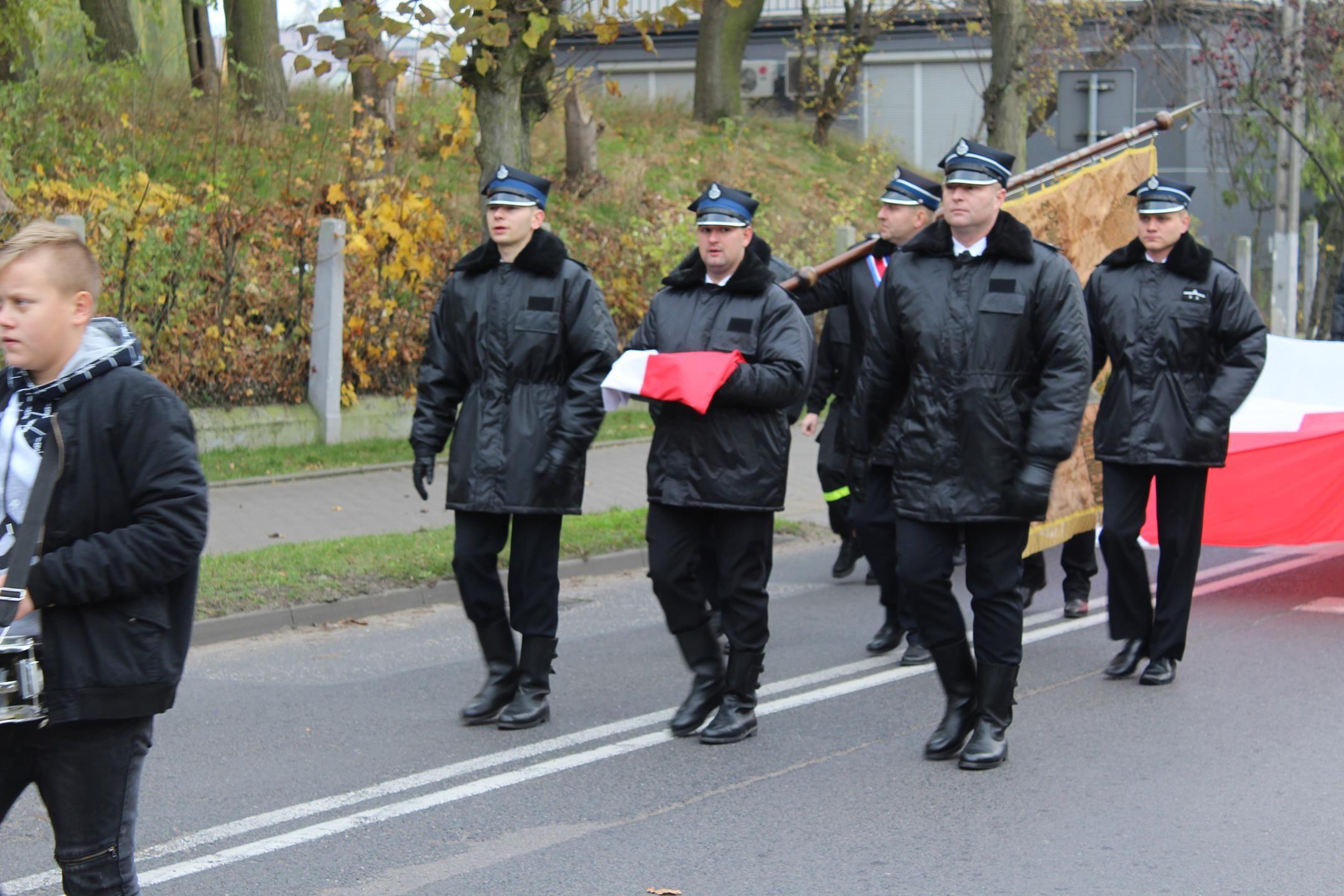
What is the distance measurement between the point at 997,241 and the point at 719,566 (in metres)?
1.53

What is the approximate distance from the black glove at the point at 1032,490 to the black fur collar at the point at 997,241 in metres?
0.68

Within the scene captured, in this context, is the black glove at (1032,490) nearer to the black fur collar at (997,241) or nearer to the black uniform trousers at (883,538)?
the black fur collar at (997,241)

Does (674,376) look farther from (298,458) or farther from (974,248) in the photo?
(298,458)

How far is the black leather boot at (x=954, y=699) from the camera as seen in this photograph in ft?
18.7

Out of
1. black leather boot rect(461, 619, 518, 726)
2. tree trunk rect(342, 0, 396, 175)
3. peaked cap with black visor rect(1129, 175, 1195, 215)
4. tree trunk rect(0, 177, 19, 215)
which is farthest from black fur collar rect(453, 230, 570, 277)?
tree trunk rect(0, 177, 19, 215)

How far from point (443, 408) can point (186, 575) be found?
9.61ft

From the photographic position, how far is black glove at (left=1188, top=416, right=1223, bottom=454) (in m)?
6.54

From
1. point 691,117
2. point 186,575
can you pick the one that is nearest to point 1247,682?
point 186,575

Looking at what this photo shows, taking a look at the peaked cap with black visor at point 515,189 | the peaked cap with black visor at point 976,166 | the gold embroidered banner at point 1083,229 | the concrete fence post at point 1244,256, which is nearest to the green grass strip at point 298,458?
the gold embroidered banner at point 1083,229

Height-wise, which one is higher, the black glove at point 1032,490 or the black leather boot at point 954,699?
the black glove at point 1032,490

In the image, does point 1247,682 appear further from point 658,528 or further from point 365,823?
point 365,823

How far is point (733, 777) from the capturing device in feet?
18.2

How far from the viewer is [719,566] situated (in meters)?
6.02

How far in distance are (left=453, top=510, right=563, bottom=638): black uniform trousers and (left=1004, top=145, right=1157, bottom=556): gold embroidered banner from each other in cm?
262
